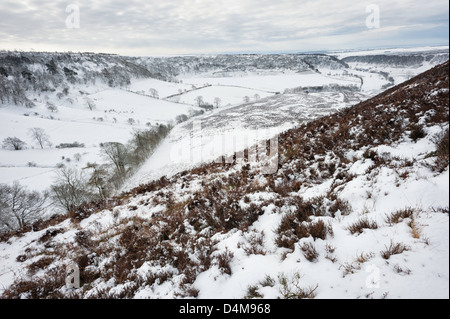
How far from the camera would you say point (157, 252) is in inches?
221

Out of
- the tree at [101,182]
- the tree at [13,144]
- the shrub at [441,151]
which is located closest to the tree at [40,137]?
the tree at [13,144]

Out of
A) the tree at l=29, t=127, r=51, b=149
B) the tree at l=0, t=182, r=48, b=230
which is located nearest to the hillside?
the tree at l=0, t=182, r=48, b=230

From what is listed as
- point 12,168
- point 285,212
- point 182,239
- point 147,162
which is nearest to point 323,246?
point 285,212

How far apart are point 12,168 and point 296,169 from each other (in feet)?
156

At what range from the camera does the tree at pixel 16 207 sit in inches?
923

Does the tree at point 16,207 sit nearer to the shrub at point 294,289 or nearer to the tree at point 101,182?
the tree at point 101,182

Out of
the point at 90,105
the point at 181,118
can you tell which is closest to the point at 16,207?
the point at 181,118

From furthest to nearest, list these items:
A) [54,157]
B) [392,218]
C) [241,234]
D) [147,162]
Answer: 1. [54,157]
2. [147,162]
3. [241,234]
4. [392,218]

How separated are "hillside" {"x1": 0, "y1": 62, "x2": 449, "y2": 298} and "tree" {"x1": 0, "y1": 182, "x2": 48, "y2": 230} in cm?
2061

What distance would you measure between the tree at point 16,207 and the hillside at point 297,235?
811 inches

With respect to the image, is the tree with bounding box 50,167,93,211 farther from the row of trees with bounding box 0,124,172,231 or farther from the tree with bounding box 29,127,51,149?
the tree with bounding box 29,127,51,149

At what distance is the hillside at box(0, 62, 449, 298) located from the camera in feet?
10.3
